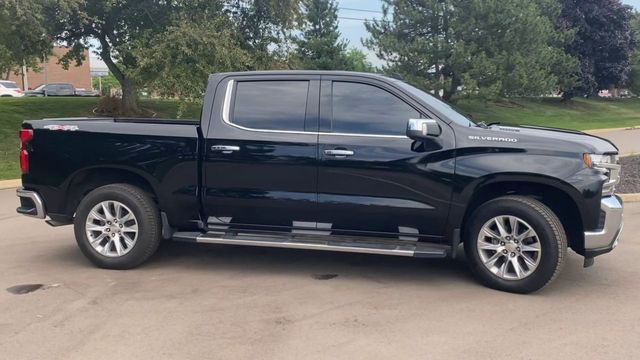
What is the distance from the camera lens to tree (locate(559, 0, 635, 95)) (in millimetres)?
44281

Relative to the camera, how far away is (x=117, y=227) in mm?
5836

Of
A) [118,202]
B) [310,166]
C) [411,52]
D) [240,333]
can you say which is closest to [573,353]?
[240,333]

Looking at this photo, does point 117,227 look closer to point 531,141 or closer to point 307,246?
point 307,246

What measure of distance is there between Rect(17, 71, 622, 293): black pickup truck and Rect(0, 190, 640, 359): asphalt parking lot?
0.36 metres

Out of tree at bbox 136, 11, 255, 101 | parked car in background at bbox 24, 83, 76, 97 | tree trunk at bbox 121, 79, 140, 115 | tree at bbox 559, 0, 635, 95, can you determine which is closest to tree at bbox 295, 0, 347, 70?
tree trunk at bbox 121, 79, 140, 115

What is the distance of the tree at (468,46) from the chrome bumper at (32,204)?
24148 mm

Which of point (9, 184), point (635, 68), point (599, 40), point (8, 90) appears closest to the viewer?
point (9, 184)

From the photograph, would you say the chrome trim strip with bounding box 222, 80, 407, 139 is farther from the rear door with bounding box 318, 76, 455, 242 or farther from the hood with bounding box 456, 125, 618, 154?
the hood with bounding box 456, 125, 618, 154

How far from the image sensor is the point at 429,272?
5828 mm

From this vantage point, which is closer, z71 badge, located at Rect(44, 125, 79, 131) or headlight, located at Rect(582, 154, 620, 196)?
headlight, located at Rect(582, 154, 620, 196)

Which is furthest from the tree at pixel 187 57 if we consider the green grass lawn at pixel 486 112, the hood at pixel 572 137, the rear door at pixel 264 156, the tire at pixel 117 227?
the hood at pixel 572 137

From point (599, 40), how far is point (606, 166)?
148 ft

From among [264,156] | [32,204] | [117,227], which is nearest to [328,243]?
[264,156]

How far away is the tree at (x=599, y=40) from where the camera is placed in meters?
44.3
